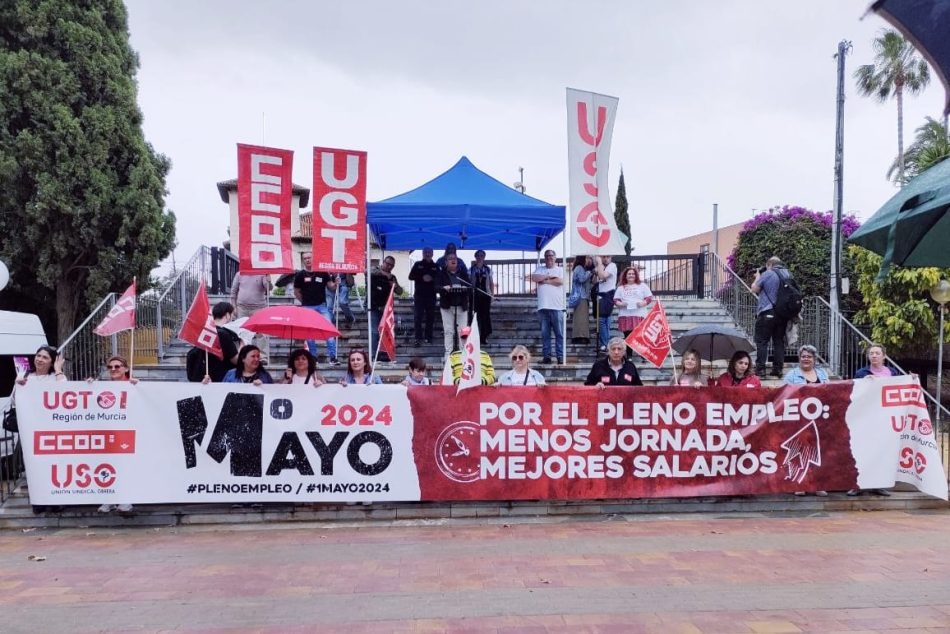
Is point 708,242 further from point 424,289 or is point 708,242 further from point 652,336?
point 652,336

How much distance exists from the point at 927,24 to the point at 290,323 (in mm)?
6159

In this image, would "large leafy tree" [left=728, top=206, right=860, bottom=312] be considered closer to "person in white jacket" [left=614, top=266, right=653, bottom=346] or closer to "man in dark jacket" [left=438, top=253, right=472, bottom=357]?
"person in white jacket" [left=614, top=266, right=653, bottom=346]

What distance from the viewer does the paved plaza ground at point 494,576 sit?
172 inches

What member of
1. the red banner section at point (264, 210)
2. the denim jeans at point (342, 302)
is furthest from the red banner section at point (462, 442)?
the denim jeans at point (342, 302)

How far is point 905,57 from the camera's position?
107ft

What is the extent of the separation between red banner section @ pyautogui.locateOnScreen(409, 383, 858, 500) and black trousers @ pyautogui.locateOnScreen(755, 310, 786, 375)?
331cm

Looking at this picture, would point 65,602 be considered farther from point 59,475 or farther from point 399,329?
point 399,329

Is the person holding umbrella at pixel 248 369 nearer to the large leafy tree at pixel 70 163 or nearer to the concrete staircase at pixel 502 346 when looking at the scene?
the concrete staircase at pixel 502 346

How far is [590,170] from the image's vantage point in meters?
10.3

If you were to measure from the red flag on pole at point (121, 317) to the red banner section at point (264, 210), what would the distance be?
194 cm

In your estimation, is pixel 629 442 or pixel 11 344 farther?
pixel 11 344

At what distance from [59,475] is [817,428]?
8.00 m

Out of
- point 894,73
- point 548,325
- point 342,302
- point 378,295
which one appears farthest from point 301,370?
point 894,73

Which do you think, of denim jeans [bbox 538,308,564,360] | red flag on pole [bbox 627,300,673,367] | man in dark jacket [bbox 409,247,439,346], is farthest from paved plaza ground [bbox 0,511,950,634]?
man in dark jacket [bbox 409,247,439,346]
